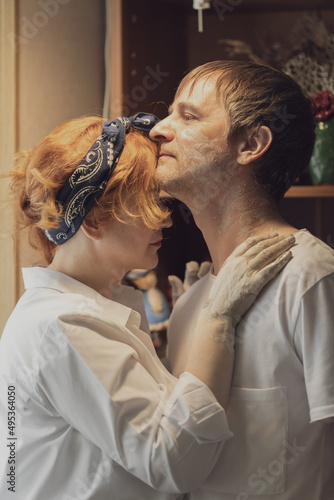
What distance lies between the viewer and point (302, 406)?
1.37 meters

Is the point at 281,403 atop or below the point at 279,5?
below

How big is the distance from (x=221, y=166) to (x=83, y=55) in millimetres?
1156

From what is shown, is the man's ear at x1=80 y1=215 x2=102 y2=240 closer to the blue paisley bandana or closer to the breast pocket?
the blue paisley bandana

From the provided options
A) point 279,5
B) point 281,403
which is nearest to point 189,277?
point 281,403

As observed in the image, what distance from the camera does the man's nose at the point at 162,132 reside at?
1563 millimetres

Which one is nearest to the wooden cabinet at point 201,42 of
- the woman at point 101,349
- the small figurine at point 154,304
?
the small figurine at point 154,304

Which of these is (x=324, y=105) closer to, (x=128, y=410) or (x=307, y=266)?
(x=307, y=266)

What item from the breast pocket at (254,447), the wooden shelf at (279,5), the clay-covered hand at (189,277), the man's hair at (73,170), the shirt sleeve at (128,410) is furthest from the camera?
the wooden shelf at (279,5)

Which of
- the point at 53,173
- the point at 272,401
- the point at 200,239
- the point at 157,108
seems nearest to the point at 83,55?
the point at 157,108

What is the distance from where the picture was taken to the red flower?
7.00ft

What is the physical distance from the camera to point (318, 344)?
1.32 m

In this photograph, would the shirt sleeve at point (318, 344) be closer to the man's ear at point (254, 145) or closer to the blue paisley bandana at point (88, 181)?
the man's ear at point (254, 145)

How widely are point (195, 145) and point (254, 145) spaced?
14cm

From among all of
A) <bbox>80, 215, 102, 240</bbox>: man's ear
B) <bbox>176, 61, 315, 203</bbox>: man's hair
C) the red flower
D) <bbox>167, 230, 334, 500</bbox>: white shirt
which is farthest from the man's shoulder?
the red flower
